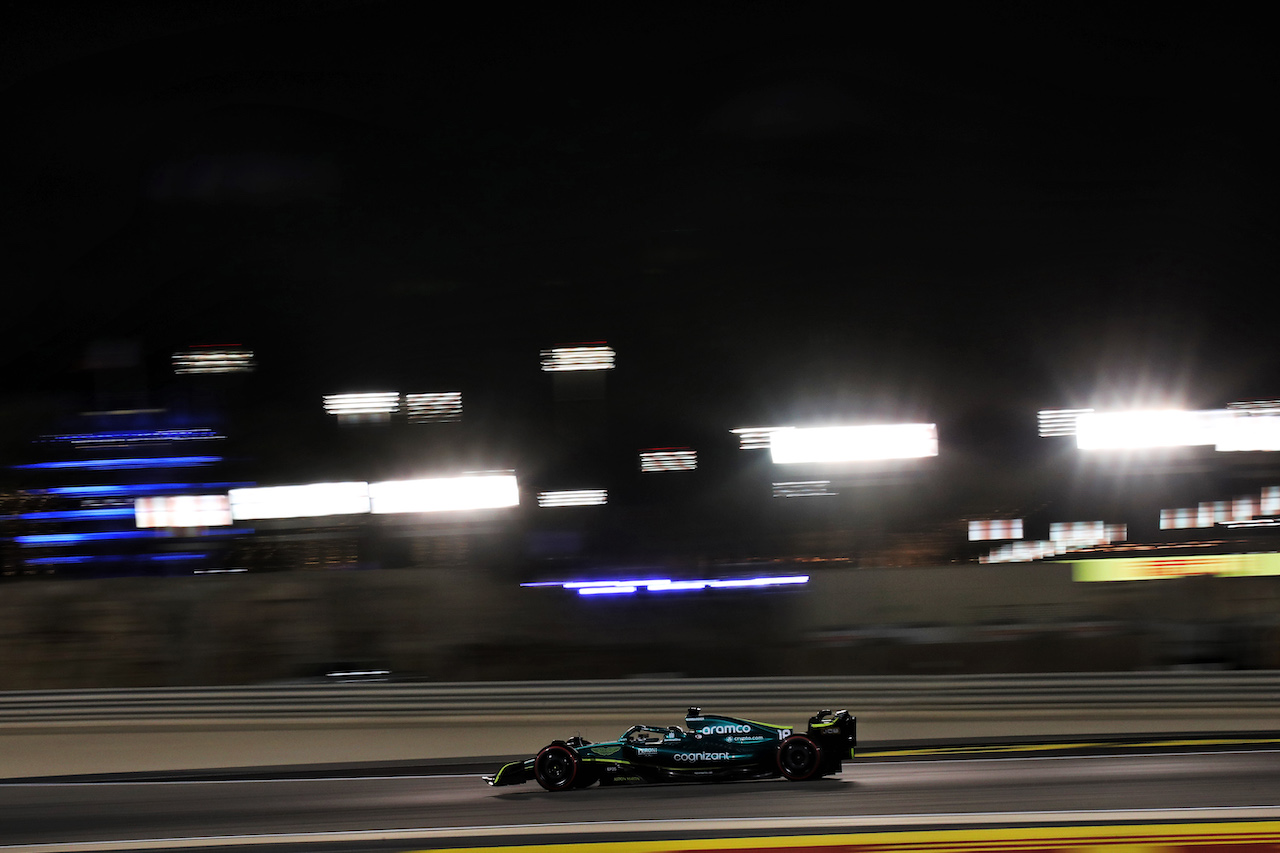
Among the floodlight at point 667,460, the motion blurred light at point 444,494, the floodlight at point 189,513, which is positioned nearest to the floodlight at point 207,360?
the floodlight at point 189,513

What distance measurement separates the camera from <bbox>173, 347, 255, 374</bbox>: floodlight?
145ft

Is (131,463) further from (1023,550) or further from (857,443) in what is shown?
(1023,550)

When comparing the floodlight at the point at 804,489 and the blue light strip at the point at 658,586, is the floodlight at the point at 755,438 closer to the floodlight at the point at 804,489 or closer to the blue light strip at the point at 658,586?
the floodlight at the point at 804,489

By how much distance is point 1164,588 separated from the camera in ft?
51.0

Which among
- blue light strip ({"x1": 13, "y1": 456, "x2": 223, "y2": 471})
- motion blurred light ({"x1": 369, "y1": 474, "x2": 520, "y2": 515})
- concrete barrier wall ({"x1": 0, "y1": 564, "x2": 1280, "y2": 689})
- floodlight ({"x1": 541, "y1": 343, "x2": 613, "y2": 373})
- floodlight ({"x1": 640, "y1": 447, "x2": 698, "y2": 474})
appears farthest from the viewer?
floodlight ({"x1": 640, "y1": 447, "x2": 698, "y2": 474})

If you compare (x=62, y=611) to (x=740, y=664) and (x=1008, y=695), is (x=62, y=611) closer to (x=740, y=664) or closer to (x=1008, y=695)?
(x=740, y=664)

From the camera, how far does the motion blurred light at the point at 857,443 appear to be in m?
35.7

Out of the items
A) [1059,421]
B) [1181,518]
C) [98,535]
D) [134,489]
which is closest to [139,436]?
[134,489]

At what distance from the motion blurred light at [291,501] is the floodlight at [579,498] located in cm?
1065

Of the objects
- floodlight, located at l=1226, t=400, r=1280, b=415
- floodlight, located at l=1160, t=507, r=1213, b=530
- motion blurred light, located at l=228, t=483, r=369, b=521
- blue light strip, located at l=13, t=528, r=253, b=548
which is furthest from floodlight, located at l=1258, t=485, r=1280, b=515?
blue light strip, located at l=13, t=528, r=253, b=548

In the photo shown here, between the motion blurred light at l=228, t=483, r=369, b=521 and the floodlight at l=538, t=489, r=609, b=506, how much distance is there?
10.6 metres

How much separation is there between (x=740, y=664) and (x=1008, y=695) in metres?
5.05

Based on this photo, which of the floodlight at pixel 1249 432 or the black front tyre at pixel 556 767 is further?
the floodlight at pixel 1249 432

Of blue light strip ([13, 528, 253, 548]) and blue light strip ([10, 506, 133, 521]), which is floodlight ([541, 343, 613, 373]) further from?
blue light strip ([10, 506, 133, 521])
